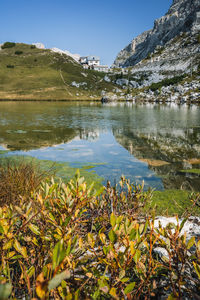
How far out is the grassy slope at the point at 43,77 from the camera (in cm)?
11444

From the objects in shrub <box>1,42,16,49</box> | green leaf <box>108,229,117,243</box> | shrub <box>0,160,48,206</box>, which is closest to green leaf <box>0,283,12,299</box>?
green leaf <box>108,229,117,243</box>

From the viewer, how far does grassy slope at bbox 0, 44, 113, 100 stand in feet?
375

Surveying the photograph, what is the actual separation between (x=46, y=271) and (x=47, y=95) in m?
120

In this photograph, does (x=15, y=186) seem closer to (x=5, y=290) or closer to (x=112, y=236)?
(x=112, y=236)

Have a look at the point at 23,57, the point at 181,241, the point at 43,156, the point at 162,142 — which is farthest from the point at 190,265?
the point at 23,57

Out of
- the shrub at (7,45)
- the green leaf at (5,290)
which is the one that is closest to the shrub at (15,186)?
the green leaf at (5,290)

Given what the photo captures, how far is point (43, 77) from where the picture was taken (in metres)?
140

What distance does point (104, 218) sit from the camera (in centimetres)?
313

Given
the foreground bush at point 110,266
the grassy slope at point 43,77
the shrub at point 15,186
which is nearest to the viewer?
the foreground bush at point 110,266

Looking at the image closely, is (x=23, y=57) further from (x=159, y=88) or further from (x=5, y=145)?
(x=5, y=145)

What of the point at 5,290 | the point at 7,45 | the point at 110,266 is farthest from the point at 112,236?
the point at 7,45

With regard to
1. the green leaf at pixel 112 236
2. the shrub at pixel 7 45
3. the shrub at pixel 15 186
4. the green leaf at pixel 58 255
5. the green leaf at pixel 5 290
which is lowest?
the shrub at pixel 15 186

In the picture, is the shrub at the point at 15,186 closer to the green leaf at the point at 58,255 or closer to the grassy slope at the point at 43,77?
the green leaf at the point at 58,255

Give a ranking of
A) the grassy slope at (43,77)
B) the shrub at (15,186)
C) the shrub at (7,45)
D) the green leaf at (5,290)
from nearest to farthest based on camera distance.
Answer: the green leaf at (5,290) < the shrub at (15,186) < the grassy slope at (43,77) < the shrub at (7,45)
